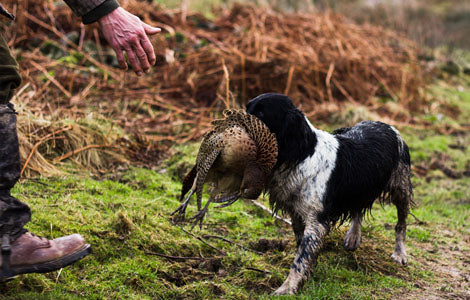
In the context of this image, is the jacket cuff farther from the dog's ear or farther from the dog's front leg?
the dog's front leg

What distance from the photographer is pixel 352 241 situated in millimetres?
3873

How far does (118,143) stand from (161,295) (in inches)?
119

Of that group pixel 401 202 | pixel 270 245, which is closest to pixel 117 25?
pixel 270 245

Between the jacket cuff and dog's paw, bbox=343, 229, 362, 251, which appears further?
dog's paw, bbox=343, 229, 362, 251

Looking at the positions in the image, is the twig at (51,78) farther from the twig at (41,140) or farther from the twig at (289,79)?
the twig at (289,79)

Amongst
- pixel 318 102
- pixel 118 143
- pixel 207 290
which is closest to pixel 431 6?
pixel 318 102

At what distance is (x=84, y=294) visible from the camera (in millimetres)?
2789

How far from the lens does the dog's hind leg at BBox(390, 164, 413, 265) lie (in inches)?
157

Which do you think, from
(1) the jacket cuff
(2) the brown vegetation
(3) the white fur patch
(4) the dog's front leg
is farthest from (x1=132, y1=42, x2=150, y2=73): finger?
(2) the brown vegetation

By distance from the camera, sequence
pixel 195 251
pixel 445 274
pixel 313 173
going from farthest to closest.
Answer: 1. pixel 445 274
2. pixel 195 251
3. pixel 313 173

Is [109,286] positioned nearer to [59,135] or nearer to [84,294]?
[84,294]

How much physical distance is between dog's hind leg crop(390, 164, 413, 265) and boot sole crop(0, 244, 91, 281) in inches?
101

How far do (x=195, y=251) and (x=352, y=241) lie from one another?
1.31m

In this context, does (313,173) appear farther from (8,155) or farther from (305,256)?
(8,155)
